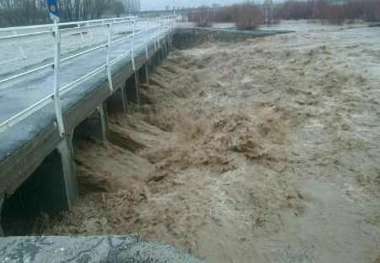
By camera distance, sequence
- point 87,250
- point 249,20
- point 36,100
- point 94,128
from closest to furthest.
A: 1. point 87,250
2. point 36,100
3. point 94,128
4. point 249,20

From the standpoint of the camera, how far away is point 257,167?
7504mm

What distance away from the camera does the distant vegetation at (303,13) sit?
1252 inches

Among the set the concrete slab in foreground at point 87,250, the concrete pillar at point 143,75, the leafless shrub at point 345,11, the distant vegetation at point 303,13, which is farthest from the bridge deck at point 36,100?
the leafless shrub at point 345,11

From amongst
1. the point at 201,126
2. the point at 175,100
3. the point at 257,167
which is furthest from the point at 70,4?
the point at 257,167

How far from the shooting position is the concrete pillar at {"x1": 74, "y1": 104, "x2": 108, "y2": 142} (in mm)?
8129

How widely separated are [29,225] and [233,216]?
266 centimetres

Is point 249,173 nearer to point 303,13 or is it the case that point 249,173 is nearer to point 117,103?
point 117,103

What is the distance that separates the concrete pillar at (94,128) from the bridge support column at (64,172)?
6.68ft

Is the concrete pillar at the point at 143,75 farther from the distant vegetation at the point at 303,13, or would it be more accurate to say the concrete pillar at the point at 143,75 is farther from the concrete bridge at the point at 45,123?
the distant vegetation at the point at 303,13

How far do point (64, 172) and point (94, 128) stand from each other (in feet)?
7.81

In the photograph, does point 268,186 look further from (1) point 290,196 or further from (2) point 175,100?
(2) point 175,100

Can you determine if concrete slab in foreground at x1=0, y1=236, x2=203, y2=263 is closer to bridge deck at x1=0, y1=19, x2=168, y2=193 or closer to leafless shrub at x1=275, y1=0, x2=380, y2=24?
bridge deck at x1=0, y1=19, x2=168, y2=193

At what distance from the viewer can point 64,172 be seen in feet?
19.2

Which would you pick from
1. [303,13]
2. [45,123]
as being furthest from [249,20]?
[45,123]
